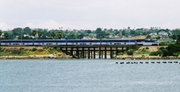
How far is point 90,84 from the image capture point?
97500 millimetres

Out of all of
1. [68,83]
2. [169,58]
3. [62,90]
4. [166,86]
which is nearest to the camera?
[62,90]

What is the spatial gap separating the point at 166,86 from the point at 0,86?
27661 mm

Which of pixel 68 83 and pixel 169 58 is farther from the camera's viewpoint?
pixel 169 58

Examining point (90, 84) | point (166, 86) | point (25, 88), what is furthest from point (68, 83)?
point (166, 86)

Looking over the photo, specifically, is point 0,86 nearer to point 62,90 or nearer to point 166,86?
point 62,90

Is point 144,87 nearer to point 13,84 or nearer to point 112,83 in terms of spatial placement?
point 112,83

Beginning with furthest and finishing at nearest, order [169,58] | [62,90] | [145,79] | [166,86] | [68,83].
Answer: [169,58] < [145,79] < [68,83] < [166,86] < [62,90]

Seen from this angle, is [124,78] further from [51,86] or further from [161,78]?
[51,86]

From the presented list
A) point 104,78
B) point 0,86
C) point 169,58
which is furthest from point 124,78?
point 169,58

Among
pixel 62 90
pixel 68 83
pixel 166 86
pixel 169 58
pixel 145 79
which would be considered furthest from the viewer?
pixel 169 58

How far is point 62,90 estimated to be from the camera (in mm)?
88062

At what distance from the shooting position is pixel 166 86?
9381 cm

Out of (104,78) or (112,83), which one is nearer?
(112,83)

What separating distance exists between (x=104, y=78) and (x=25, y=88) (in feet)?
75.9
